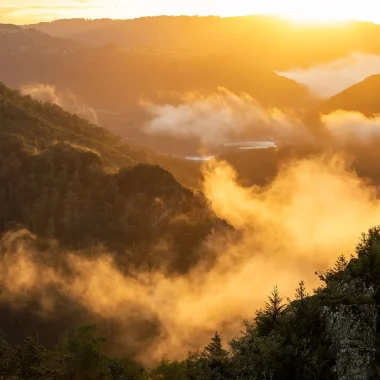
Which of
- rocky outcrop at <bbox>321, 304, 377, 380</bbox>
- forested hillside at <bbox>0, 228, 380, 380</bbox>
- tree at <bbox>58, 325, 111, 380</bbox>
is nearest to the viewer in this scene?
rocky outcrop at <bbox>321, 304, 377, 380</bbox>

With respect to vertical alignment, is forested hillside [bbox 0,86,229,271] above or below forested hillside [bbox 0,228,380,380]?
above

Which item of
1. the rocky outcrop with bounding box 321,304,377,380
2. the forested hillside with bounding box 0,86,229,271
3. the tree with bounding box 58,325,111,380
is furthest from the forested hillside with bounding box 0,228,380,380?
the forested hillside with bounding box 0,86,229,271

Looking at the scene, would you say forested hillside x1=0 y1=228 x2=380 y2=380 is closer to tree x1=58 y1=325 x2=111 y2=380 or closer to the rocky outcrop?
the rocky outcrop

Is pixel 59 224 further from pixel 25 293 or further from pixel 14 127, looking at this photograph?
pixel 14 127

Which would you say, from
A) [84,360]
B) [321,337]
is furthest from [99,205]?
[321,337]

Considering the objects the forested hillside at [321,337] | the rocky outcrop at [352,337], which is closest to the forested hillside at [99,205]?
the forested hillside at [321,337]

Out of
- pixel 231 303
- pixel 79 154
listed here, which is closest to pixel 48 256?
pixel 79 154

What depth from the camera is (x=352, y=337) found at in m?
34.9

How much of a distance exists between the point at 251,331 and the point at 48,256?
114334 millimetres

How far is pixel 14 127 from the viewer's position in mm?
166500

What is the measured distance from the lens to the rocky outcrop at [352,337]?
33.7 meters

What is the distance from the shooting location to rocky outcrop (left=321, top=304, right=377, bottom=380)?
33.7 m

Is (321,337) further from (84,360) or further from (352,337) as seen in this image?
(84,360)

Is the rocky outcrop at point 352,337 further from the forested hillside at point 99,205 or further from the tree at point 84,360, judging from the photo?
the forested hillside at point 99,205
